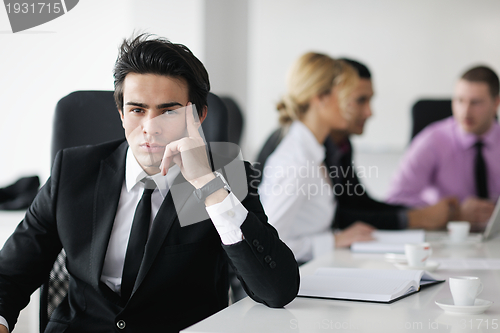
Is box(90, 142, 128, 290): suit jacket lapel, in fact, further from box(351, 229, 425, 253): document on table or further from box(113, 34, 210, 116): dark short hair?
box(351, 229, 425, 253): document on table

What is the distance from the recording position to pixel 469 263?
1.39 m

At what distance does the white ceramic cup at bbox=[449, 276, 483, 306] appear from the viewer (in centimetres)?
85

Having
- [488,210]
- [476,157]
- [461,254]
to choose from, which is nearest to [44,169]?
[461,254]

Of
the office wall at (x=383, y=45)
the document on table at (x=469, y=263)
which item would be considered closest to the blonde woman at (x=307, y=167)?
the document on table at (x=469, y=263)

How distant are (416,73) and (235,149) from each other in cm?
295

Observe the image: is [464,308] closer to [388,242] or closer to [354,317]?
[354,317]

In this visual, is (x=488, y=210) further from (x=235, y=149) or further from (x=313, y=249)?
(x=235, y=149)

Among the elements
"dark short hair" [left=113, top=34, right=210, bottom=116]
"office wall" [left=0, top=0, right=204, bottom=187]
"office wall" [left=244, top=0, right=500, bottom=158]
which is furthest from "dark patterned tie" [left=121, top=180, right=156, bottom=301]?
"office wall" [left=244, top=0, right=500, bottom=158]

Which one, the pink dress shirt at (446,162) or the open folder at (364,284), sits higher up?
the open folder at (364,284)

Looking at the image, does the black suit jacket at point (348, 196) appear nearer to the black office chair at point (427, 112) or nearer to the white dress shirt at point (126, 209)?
the black office chair at point (427, 112)

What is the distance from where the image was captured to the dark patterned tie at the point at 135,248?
1.04 metres

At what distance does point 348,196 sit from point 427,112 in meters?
0.91

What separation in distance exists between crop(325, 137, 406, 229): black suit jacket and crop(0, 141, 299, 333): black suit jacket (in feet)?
4.10

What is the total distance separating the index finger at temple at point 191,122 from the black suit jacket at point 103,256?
141 mm
